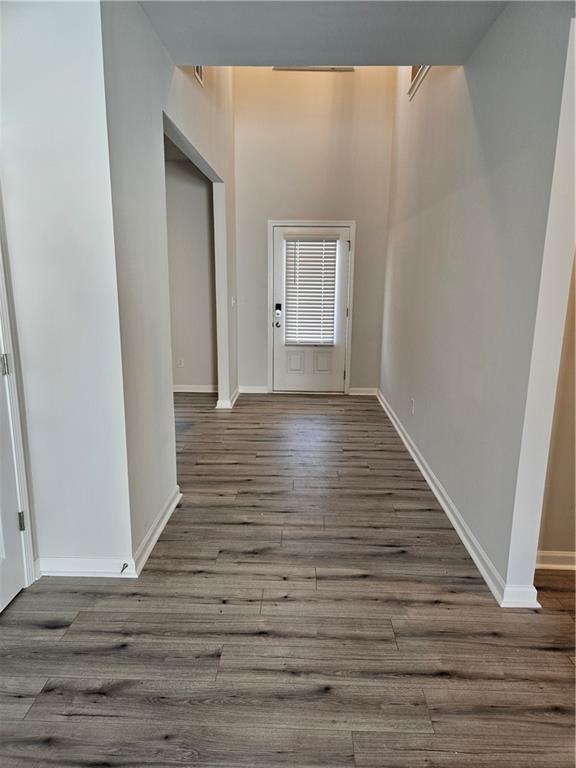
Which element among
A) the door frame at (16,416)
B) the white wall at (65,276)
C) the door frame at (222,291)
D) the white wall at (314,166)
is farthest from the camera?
the white wall at (314,166)

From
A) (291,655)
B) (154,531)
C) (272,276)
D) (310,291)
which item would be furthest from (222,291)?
(291,655)

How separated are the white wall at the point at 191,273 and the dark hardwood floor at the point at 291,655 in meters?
3.21

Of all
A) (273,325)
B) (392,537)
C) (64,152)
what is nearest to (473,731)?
(392,537)

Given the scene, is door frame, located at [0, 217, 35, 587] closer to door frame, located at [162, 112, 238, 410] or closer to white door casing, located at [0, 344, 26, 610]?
white door casing, located at [0, 344, 26, 610]

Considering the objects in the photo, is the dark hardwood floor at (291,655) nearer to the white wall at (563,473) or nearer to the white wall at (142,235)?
the white wall at (563,473)

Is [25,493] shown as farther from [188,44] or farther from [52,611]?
[188,44]

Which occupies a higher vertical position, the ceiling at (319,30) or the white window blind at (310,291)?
the ceiling at (319,30)

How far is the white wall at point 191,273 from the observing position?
5.34m

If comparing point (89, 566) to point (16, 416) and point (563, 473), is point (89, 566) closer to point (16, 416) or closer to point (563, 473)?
point (16, 416)

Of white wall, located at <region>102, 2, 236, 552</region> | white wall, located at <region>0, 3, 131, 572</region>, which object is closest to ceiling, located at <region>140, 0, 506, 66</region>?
white wall, located at <region>102, 2, 236, 552</region>

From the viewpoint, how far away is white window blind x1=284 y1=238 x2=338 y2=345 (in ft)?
17.9

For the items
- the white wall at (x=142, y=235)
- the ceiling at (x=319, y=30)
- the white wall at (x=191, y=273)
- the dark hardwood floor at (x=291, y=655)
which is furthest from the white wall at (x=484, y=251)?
the white wall at (x=191, y=273)

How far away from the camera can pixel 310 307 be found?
5.57 m

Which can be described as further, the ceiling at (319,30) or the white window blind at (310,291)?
the white window blind at (310,291)
